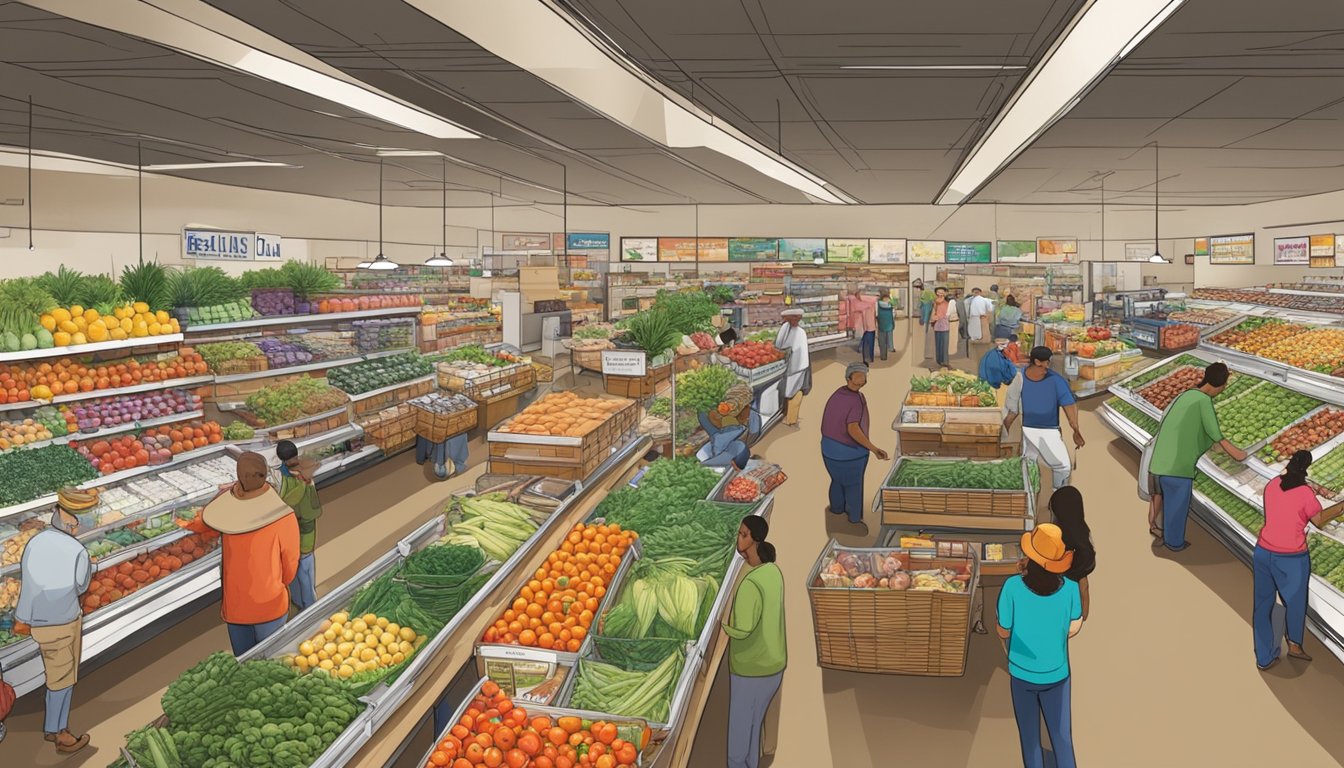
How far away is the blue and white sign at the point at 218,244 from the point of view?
11.4 m

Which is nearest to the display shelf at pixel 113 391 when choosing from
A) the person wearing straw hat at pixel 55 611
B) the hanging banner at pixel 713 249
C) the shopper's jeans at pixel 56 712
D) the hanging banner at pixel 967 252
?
the person wearing straw hat at pixel 55 611

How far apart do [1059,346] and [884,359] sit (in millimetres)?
6132

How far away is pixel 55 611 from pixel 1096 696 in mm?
5338

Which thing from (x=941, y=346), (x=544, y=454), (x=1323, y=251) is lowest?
(x=544, y=454)

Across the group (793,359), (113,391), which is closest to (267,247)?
(113,391)

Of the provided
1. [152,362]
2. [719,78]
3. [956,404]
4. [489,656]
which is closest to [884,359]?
[956,404]

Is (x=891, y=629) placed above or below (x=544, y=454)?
below

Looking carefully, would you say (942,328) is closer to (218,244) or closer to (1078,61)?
(1078,61)

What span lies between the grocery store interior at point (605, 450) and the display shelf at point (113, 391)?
2.1 inches

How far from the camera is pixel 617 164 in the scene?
13.0m

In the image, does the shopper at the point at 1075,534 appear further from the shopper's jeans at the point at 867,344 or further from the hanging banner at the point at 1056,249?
the hanging banner at the point at 1056,249

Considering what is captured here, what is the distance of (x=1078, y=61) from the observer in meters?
7.32

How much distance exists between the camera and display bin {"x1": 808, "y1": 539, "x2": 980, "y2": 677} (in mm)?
4848

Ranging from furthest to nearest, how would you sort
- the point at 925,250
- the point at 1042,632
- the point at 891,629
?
the point at 925,250 → the point at 891,629 → the point at 1042,632
